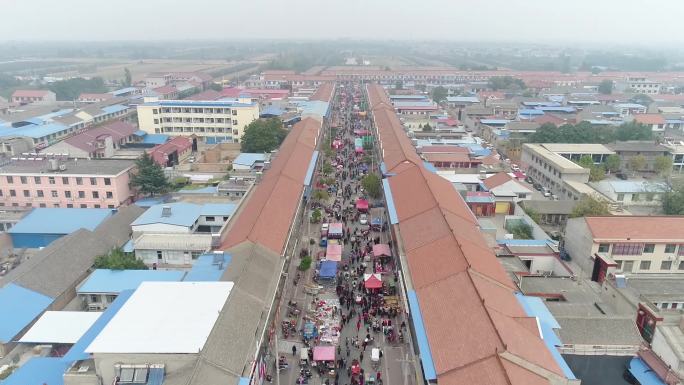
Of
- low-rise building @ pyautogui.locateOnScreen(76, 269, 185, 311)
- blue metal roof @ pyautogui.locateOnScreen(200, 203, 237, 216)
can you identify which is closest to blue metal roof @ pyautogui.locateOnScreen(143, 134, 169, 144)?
blue metal roof @ pyautogui.locateOnScreen(200, 203, 237, 216)

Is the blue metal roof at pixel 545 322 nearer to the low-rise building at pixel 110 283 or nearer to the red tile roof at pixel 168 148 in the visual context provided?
the low-rise building at pixel 110 283

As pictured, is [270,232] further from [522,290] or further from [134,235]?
[522,290]

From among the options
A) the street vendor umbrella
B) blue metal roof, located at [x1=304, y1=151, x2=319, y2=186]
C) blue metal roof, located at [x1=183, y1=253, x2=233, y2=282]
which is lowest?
the street vendor umbrella

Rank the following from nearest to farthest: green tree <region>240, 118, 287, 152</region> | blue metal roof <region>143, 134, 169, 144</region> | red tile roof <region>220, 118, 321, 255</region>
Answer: red tile roof <region>220, 118, 321, 255</region> → green tree <region>240, 118, 287, 152</region> → blue metal roof <region>143, 134, 169, 144</region>

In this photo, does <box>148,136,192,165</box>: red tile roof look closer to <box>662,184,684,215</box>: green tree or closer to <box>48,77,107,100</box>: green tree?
<box>662,184,684,215</box>: green tree

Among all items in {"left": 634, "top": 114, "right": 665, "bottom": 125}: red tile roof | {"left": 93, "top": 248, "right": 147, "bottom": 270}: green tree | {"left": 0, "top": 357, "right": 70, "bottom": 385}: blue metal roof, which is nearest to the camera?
{"left": 0, "top": 357, "right": 70, "bottom": 385}: blue metal roof

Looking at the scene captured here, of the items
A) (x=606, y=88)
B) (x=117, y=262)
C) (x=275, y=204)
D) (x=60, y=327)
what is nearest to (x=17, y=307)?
(x=60, y=327)
